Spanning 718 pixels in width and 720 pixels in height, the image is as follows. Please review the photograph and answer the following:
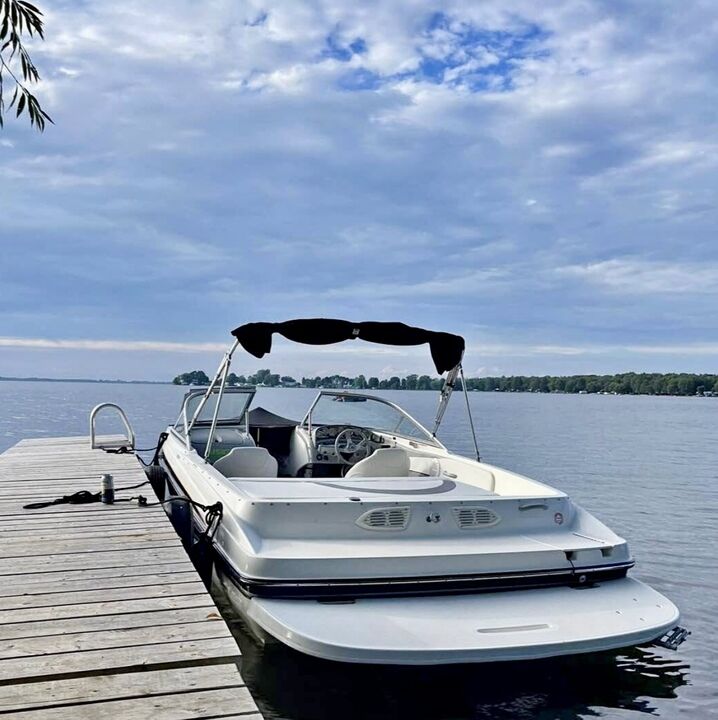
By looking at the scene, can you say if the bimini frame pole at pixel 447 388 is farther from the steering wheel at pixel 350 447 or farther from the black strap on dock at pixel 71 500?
the black strap on dock at pixel 71 500

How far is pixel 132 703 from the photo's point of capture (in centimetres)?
261

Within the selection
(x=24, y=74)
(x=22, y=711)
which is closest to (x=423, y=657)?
(x=22, y=711)

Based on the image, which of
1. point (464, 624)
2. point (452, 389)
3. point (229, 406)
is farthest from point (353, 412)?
point (464, 624)

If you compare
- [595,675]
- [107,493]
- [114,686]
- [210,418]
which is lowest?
[595,675]

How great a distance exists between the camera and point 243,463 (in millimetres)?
6523

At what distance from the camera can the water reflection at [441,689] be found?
4.35 meters

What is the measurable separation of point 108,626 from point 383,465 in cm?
336

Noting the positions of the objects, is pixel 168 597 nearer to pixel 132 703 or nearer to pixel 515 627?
pixel 132 703

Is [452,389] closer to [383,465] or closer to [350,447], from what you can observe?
[383,465]

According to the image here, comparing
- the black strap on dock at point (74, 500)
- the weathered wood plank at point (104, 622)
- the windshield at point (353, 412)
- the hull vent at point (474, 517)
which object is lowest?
the weathered wood plank at point (104, 622)

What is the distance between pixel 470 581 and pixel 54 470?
6277 millimetres

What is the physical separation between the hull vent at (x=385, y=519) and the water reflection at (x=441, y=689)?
0.92 metres

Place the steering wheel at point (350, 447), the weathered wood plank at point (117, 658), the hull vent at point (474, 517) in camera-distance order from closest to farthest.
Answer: the weathered wood plank at point (117, 658), the hull vent at point (474, 517), the steering wheel at point (350, 447)

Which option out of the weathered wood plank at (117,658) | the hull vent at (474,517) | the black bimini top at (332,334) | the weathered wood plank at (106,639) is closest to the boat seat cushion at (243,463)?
the black bimini top at (332,334)
